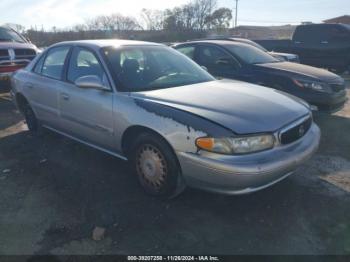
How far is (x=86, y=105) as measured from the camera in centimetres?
417

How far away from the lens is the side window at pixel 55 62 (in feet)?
A: 15.7

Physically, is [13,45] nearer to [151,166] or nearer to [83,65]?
[83,65]

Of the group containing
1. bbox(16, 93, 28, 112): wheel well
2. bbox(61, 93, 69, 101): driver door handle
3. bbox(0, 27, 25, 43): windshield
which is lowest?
bbox(16, 93, 28, 112): wheel well

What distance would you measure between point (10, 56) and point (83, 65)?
519 cm

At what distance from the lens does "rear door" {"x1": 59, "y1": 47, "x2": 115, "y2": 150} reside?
3953 millimetres

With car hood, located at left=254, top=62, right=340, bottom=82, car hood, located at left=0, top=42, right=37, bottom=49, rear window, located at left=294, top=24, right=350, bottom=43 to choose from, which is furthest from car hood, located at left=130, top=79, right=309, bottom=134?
rear window, located at left=294, top=24, right=350, bottom=43

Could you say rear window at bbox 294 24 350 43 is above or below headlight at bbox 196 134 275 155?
above

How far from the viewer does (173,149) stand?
3.28 metres

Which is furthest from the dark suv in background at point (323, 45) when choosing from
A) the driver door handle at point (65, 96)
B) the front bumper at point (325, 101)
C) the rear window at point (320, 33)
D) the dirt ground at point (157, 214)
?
the driver door handle at point (65, 96)

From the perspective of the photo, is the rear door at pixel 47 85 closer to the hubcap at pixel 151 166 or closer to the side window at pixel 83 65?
the side window at pixel 83 65

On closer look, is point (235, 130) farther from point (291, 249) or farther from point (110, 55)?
point (110, 55)

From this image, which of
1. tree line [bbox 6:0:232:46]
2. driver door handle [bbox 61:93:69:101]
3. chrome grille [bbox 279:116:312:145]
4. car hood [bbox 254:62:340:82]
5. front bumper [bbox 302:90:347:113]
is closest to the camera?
chrome grille [bbox 279:116:312:145]

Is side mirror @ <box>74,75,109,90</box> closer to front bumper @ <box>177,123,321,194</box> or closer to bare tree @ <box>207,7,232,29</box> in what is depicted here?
front bumper @ <box>177,123,321,194</box>

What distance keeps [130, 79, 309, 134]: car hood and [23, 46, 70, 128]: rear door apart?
63.7 inches
